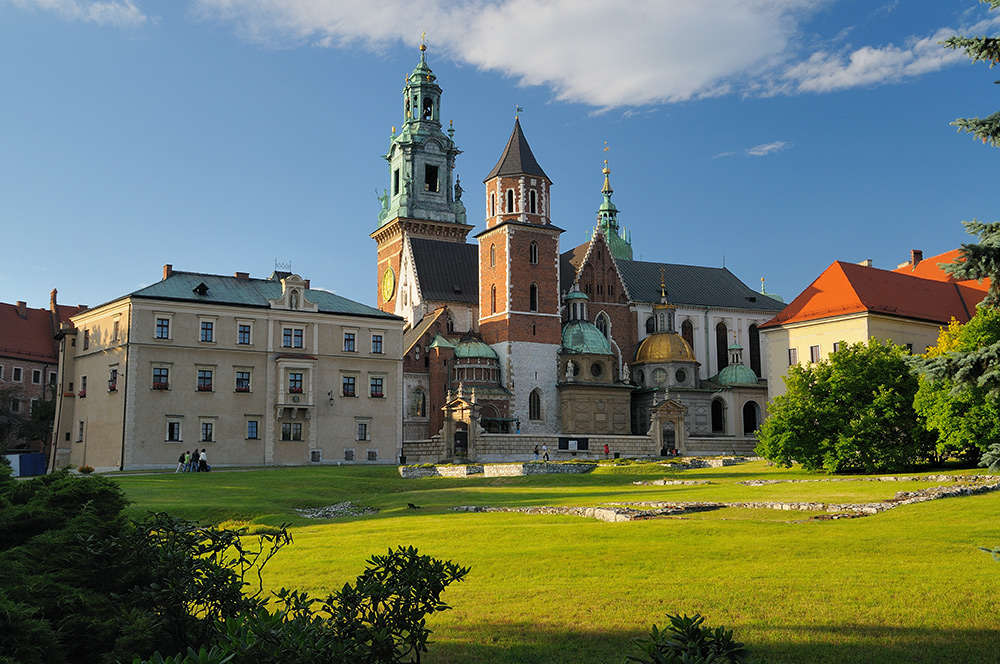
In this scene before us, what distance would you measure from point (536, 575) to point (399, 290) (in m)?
74.0

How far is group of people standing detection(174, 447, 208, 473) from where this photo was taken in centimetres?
5169

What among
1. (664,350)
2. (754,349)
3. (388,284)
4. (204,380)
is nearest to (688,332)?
(754,349)

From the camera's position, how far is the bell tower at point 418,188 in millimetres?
92562

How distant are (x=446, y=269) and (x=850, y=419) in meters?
49.5

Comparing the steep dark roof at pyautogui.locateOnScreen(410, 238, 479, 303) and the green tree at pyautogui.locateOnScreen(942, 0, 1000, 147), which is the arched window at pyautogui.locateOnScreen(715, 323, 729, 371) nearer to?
the steep dark roof at pyautogui.locateOnScreen(410, 238, 479, 303)

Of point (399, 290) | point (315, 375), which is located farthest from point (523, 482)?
point (399, 290)

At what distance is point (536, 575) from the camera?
633 inches

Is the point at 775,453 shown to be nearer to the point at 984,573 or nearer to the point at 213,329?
the point at 984,573

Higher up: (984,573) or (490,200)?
(490,200)

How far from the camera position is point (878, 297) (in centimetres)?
6894

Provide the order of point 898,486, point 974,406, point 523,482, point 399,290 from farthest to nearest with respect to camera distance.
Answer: point 399,290
point 523,482
point 974,406
point 898,486

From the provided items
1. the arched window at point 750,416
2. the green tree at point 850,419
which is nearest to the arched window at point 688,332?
the arched window at point 750,416

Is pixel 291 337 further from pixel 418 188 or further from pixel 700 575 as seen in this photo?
pixel 700 575

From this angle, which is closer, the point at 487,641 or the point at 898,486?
the point at 487,641
